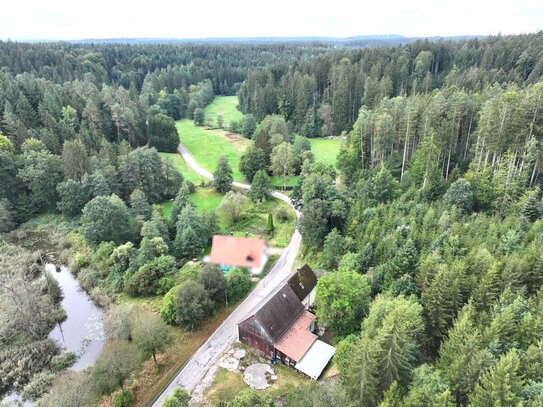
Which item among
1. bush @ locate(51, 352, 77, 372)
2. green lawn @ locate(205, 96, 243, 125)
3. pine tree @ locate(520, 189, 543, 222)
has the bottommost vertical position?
bush @ locate(51, 352, 77, 372)

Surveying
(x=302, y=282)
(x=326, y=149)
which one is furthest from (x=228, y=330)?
(x=326, y=149)

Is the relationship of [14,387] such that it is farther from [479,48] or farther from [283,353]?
[479,48]

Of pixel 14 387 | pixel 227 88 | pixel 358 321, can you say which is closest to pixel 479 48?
pixel 227 88

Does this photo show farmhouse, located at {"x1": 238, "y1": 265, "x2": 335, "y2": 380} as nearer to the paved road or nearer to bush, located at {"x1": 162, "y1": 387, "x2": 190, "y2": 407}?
the paved road

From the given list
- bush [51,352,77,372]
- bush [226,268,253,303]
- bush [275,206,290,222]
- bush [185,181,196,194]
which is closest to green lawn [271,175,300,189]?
bush [275,206,290,222]

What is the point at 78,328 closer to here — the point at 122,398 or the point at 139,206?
the point at 122,398

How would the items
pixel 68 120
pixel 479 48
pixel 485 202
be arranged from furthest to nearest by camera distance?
pixel 479 48 < pixel 68 120 < pixel 485 202
